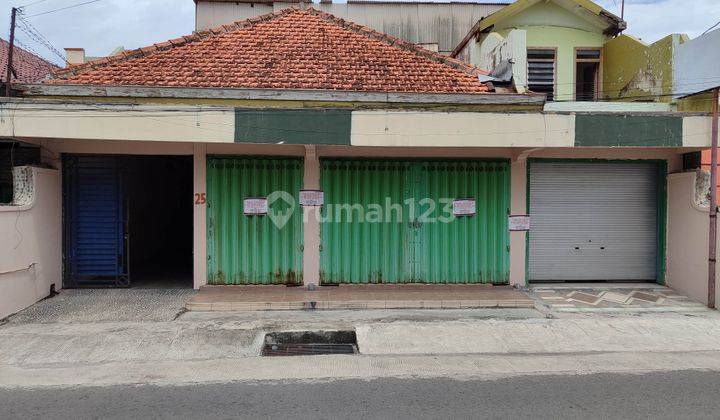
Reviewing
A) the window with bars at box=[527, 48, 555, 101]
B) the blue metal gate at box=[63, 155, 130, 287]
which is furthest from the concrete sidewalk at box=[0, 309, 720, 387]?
the window with bars at box=[527, 48, 555, 101]

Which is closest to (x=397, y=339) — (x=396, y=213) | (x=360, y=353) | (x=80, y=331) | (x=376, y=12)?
(x=360, y=353)

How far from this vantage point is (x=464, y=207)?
870cm

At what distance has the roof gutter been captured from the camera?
800 cm

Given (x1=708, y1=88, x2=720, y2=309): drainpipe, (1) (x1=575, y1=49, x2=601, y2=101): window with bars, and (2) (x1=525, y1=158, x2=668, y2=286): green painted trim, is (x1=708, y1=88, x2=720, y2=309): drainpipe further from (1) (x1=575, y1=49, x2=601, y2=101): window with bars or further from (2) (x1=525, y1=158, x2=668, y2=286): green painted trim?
(1) (x1=575, y1=49, x2=601, y2=101): window with bars

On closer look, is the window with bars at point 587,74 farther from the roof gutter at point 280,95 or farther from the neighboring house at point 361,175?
the roof gutter at point 280,95

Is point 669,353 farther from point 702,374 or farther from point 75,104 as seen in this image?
point 75,104

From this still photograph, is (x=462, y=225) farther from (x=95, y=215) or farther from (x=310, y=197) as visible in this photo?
(x=95, y=215)

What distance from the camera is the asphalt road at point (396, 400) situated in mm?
4129

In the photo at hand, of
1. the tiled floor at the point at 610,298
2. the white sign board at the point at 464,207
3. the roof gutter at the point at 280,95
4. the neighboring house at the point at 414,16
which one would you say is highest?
the neighboring house at the point at 414,16

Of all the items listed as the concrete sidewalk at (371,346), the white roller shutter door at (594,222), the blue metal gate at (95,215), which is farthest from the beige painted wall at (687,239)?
the blue metal gate at (95,215)

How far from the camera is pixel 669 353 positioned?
19.2 ft

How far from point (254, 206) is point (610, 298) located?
6247 mm

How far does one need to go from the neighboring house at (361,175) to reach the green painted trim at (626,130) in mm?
22

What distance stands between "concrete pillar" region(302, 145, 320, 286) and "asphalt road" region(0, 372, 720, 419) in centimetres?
382
